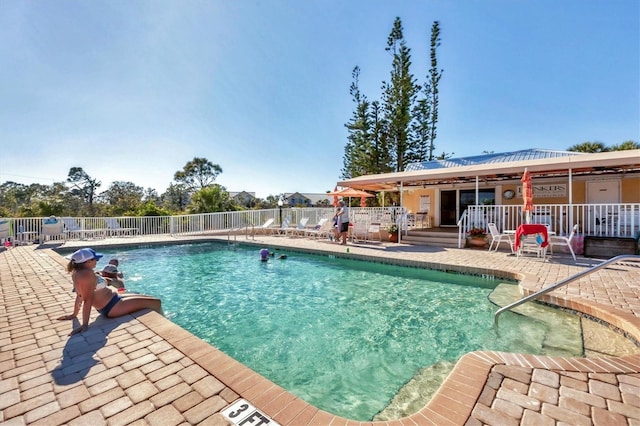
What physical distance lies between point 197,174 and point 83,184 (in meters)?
13.4

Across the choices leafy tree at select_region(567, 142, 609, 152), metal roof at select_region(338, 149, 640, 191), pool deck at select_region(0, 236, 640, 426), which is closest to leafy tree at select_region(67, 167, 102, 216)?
metal roof at select_region(338, 149, 640, 191)

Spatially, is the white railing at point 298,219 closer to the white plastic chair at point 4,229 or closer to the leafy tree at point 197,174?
the white plastic chair at point 4,229

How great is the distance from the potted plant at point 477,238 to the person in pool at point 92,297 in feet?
30.0

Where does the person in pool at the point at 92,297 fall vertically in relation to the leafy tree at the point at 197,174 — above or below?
below

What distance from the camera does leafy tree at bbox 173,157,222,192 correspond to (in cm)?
3666

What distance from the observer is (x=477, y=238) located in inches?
359

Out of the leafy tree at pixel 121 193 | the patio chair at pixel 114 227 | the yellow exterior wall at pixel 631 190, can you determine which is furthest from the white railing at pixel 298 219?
the leafy tree at pixel 121 193

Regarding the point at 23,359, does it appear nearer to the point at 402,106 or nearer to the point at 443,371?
the point at 443,371

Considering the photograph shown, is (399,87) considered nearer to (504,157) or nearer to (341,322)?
(504,157)

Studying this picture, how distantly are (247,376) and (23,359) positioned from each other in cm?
201

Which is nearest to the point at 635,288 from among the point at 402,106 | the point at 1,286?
the point at 1,286

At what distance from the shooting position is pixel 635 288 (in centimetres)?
448

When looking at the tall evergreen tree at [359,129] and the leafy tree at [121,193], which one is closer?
the tall evergreen tree at [359,129]

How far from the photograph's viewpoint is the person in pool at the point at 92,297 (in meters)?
2.92
